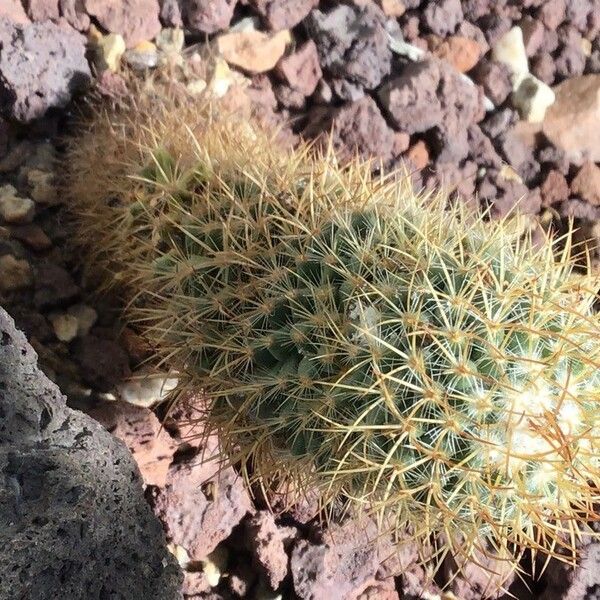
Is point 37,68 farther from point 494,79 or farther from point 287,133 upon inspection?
point 494,79

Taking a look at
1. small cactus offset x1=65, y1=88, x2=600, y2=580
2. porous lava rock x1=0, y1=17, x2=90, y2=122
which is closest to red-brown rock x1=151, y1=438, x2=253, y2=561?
small cactus offset x1=65, y1=88, x2=600, y2=580

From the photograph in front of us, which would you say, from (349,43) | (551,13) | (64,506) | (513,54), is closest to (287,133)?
(349,43)

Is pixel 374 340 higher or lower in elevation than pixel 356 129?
higher

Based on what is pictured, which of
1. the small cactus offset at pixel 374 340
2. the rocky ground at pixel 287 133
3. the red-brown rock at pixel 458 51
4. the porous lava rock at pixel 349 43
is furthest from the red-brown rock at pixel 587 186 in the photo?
the small cactus offset at pixel 374 340

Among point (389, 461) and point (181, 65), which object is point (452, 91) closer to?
point (181, 65)

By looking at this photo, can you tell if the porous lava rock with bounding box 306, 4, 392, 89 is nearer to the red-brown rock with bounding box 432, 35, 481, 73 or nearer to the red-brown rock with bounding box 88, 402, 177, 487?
the red-brown rock with bounding box 432, 35, 481, 73
